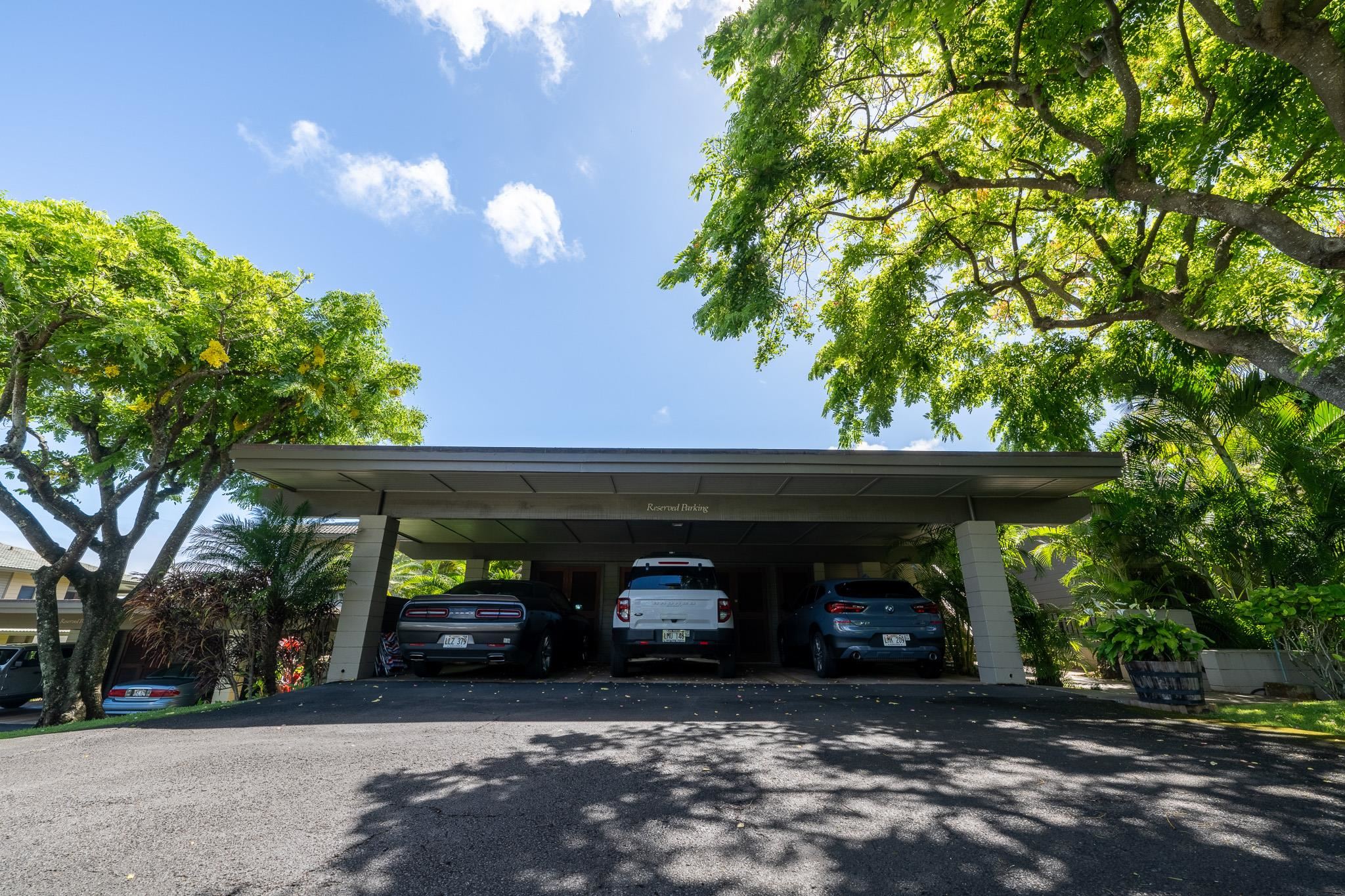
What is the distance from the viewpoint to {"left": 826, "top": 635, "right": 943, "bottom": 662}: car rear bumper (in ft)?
25.3

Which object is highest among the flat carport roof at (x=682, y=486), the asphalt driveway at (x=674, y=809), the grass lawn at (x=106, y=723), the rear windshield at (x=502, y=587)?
the flat carport roof at (x=682, y=486)

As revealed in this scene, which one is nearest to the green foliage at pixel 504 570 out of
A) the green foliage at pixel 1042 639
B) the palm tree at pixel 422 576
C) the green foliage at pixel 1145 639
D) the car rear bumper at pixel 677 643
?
the palm tree at pixel 422 576

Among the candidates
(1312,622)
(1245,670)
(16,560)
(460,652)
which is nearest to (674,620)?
(460,652)

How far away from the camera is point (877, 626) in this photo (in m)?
7.77

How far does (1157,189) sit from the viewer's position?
590 centimetres

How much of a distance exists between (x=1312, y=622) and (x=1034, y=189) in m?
6.44

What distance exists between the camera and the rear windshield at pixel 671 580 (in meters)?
7.51

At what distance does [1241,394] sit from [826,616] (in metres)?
6.95

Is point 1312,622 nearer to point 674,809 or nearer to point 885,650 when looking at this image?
point 885,650

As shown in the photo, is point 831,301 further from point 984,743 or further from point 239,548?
point 239,548

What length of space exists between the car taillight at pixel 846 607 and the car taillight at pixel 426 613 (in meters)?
5.42

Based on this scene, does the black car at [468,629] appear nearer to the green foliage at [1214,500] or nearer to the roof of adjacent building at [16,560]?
the green foliage at [1214,500]

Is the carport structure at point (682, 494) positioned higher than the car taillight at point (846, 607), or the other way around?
the carport structure at point (682, 494)

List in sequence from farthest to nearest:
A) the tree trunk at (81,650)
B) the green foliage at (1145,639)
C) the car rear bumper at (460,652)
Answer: the tree trunk at (81,650), the car rear bumper at (460,652), the green foliage at (1145,639)
